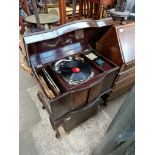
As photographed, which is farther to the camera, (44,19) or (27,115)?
(44,19)

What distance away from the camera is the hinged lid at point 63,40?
107cm

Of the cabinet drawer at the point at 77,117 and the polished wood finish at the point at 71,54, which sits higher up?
the polished wood finish at the point at 71,54

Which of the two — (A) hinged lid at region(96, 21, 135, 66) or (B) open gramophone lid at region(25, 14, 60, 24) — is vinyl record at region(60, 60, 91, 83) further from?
(B) open gramophone lid at region(25, 14, 60, 24)

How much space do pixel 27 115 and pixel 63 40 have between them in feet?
3.07

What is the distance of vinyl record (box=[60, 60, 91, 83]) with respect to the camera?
116cm

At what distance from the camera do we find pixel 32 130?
4.94 feet

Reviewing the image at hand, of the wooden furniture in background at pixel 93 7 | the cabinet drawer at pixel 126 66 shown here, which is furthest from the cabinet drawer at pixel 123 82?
the wooden furniture in background at pixel 93 7

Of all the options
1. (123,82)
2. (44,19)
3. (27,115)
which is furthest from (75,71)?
(44,19)

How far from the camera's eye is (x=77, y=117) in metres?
1.40

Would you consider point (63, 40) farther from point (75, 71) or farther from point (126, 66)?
point (126, 66)

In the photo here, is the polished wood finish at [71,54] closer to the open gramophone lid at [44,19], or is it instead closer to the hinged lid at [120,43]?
the hinged lid at [120,43]
